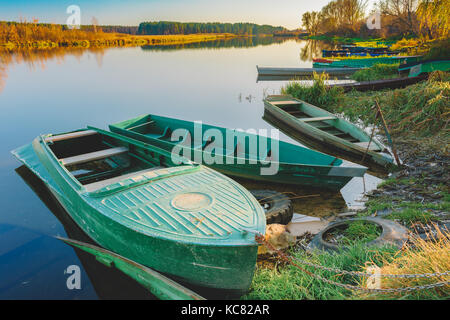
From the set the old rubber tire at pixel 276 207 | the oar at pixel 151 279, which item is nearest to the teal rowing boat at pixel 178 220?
the oar at pixel 151 279

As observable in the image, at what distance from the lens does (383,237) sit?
4.67 meters

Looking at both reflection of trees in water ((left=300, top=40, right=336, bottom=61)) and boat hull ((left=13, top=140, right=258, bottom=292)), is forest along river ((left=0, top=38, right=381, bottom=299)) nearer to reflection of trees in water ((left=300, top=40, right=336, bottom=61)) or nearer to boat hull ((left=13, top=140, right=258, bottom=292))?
boat hull ((left=13, top=140, right=258, bottom=292))

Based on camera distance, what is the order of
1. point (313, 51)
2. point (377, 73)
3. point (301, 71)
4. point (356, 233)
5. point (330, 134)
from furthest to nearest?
point (313, 51) < point (301, 71) < point (377, 73) < point (330, 134) < point (356, 233)

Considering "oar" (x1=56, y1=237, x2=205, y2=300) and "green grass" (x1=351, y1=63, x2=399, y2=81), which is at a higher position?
"green grass" (x1=351, y1=63, x2=399, y2=81)

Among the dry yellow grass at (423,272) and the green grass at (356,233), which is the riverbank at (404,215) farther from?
the green grass at (356,233)

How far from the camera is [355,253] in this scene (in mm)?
4250

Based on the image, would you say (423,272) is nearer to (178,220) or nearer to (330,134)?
(178,220)

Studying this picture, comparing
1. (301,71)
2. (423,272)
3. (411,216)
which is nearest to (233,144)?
(411,216)

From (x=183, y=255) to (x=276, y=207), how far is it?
2.98 m

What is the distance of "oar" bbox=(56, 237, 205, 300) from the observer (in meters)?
3.69

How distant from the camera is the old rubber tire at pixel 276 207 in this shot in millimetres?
6016

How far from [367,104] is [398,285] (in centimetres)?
1265

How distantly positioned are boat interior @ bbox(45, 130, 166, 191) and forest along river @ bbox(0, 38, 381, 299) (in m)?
1.23

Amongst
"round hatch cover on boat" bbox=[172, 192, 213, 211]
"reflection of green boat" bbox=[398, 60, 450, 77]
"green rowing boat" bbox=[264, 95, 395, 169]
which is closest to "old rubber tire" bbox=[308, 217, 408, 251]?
"round hatch cover on boat" bbox=[172, 192, 213, 211]
